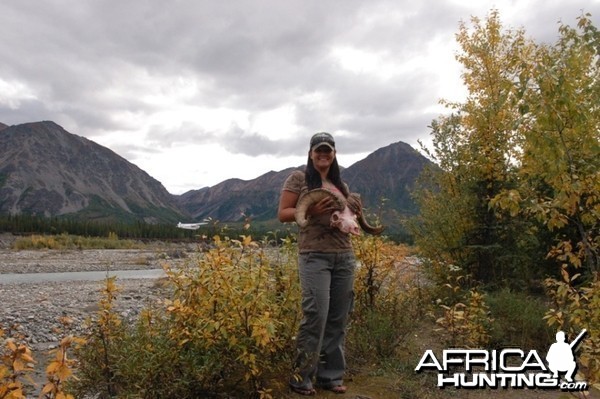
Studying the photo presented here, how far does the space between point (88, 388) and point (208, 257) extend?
152cm

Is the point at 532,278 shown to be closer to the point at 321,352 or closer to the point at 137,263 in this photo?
the point at 321,352

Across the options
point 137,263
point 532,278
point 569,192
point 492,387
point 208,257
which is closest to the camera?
point 569,192

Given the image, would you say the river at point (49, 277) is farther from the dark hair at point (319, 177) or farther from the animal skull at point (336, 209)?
the animal skull at point (336, 209)

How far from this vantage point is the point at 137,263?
4606 cm

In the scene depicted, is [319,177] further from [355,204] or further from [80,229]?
[80,229]

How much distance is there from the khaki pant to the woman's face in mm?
843

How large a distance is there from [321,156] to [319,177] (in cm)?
20

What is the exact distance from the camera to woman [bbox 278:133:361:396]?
4230mm

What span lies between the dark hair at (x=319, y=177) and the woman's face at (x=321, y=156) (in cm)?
6

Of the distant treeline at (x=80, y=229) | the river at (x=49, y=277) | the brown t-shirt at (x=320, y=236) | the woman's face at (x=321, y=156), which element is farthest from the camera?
the distant treeline at (x=80, y=229)

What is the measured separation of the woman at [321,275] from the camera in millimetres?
4230

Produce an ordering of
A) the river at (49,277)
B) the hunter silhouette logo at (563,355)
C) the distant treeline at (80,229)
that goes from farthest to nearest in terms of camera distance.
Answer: the distant treeline at (80,229) < the river at (49,277) < the hunter silhouette logo at (563,355)

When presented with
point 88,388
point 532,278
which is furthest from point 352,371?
point 532,278

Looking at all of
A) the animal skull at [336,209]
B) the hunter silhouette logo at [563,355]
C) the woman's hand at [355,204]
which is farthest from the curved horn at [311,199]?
the hunter silhouette logo at [563,355]
